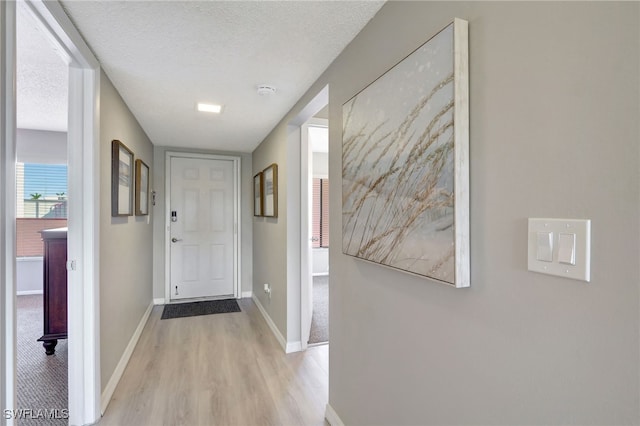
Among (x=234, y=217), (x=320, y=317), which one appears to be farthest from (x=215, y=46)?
(x=234, y=217)

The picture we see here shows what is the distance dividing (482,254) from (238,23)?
55.6 inches

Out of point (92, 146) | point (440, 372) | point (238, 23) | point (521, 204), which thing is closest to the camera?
point (521, 204)

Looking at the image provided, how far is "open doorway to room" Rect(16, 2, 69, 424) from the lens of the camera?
197cm

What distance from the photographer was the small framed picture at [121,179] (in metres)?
2.17

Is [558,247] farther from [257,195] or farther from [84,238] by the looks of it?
[257,195]

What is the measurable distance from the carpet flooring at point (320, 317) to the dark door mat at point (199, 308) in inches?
39.9

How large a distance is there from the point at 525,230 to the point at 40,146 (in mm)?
5450

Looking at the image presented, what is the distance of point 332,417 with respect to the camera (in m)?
1.88

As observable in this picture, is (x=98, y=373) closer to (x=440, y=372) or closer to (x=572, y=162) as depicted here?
(x=440, y=372)

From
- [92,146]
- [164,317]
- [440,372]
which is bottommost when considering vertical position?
[164,317]

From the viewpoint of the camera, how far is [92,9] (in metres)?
1.37

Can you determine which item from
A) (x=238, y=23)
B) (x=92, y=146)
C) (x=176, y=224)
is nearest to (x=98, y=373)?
(x=92, y=146)

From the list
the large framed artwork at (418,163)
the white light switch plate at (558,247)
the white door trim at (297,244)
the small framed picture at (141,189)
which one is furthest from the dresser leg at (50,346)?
the white light switch plate at (558,247)

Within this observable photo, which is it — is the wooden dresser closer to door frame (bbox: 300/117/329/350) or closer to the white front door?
the white front door
